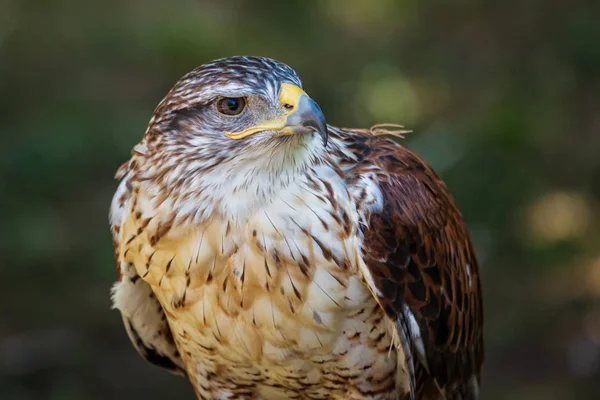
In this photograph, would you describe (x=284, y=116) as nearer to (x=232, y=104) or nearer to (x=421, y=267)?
(x=232, y=104)

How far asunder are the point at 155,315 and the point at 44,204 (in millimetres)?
3394

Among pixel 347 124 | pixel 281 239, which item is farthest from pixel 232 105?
pixel 347 124

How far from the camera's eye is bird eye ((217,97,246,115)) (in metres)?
3.72

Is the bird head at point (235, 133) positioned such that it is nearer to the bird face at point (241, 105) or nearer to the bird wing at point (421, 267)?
the bird face at point (241, 105)

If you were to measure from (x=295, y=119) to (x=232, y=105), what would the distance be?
271 mm

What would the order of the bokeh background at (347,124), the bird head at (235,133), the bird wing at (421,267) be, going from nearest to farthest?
the bird head at (235,133), the bird wing at (421,267), the bokeh background at (347,124)

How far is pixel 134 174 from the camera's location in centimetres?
399

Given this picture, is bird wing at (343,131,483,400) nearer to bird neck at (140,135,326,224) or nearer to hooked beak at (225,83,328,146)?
bird neck at (140,135,326,224)

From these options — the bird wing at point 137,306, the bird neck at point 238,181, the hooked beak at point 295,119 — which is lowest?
the bird wing at point 137,306

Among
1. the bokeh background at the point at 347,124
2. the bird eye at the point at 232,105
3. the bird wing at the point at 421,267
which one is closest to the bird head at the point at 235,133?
the bird eye at the point at 232,105

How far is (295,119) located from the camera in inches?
141

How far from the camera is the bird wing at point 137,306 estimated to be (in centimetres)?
413

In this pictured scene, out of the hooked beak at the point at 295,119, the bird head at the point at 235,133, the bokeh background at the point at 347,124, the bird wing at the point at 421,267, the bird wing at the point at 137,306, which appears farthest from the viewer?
the bokeh background at the point at 347,124

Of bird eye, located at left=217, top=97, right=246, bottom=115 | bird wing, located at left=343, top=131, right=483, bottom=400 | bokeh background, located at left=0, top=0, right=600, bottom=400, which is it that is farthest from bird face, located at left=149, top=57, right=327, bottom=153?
bokeh background, located at left=0, top=0, right=600, bottom=400
